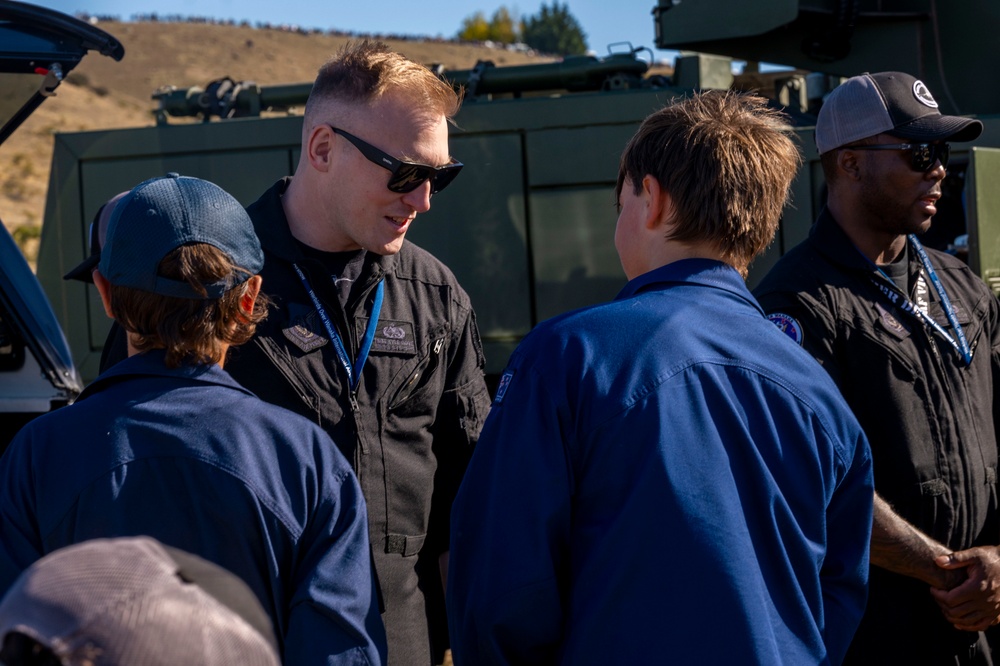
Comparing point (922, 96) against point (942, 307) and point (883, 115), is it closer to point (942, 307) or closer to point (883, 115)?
point (883, 115)

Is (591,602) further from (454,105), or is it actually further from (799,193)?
(799,193)

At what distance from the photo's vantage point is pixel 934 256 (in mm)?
3387

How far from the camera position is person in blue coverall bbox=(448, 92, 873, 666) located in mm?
1745

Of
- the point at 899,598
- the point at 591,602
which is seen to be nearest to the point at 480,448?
the point at 591,602

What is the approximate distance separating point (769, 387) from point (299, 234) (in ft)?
4.03

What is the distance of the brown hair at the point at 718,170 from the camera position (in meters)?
1.97

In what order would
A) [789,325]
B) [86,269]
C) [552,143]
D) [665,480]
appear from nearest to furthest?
[665,480] < [86,269] < [789,325] < [552,143]

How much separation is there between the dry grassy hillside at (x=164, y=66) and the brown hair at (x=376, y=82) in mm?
33002

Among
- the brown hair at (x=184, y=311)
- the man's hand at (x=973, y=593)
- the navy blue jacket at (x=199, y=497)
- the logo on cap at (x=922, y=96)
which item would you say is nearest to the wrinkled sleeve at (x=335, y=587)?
the navy blue jacket at (x=199, y=497)

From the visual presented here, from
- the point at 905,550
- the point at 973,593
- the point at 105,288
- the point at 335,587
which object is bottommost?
the point at 973,593

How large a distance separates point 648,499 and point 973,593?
5.13ft

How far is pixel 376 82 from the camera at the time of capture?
255 cm

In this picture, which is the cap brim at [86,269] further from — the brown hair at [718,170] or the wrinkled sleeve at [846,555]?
the wrinkled sleeve at [846,555]

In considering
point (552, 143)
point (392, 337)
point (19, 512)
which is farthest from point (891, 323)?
point (552, 143)
